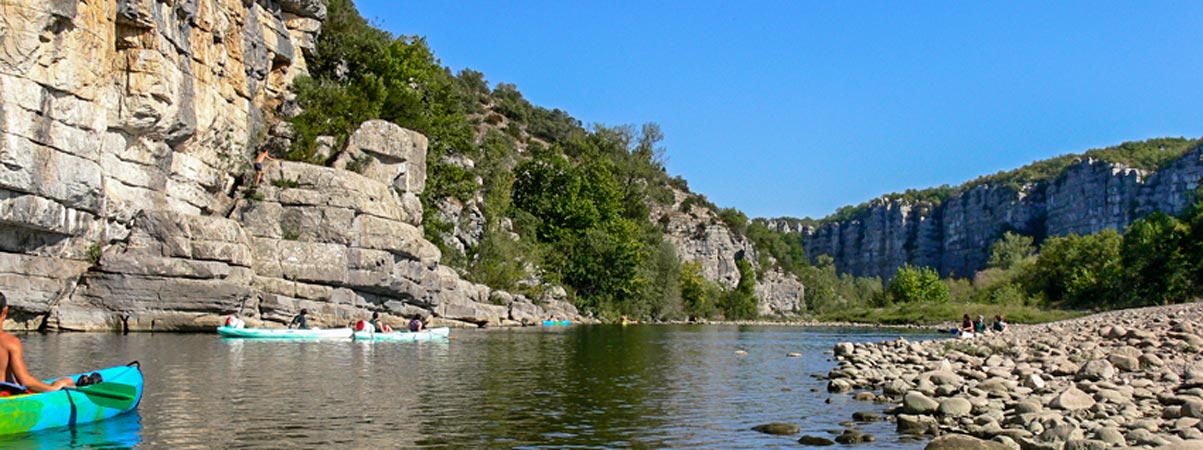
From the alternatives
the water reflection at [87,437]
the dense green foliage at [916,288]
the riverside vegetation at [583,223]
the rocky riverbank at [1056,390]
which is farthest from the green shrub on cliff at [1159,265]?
the water reflection at [87,437]

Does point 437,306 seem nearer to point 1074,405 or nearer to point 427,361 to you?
point 427,361

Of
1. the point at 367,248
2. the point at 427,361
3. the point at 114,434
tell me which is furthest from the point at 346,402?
the point at 367,248

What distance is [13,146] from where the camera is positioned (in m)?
29.9

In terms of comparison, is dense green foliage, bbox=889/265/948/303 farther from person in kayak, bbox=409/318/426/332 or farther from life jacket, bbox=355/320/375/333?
life jacket, bbox=355/320/375/333

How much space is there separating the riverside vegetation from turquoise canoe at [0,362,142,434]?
114 feet

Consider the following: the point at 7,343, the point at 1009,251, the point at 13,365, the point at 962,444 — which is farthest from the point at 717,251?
the point at 7,343

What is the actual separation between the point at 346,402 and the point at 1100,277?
71.4 m

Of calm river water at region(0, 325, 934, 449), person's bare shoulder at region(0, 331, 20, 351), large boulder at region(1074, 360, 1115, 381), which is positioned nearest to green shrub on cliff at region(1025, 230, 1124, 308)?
calm river water at region(0, 325, 934, 449)

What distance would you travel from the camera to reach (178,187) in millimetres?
40469

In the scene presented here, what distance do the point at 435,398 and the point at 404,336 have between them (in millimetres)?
20901

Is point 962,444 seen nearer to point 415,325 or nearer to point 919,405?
point 919,405

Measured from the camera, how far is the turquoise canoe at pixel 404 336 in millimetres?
37062

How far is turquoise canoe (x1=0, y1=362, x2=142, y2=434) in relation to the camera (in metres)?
13.2

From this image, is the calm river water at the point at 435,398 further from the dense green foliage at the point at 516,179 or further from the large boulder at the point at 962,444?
the dense green foliage at the point at 516,179
